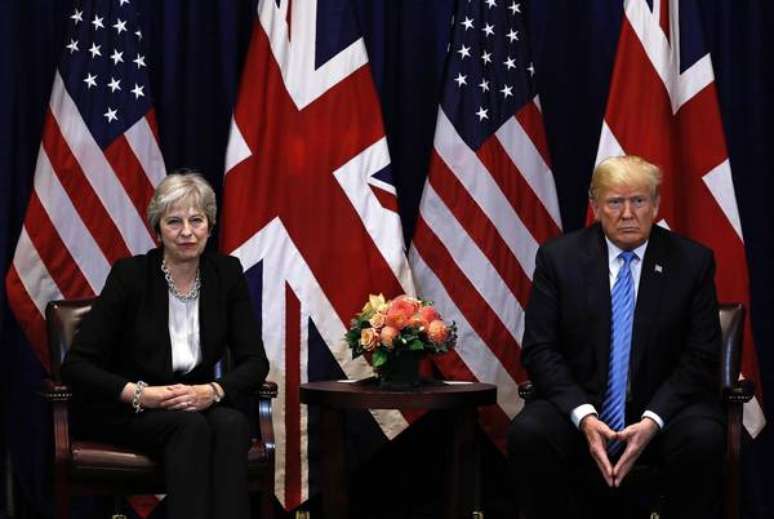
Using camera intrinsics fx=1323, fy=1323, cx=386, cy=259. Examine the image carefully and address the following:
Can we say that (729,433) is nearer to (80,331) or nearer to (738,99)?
(738,99)

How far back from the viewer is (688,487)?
4348 millimetres

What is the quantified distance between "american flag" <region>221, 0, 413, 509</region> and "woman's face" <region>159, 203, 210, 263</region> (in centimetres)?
70

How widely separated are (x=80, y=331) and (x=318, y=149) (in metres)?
1.35

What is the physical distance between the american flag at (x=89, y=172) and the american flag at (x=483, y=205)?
1226 millimetres

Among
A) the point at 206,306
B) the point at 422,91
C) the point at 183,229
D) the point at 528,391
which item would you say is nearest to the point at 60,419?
the point at 206,306

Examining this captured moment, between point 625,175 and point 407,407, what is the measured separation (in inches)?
46.2

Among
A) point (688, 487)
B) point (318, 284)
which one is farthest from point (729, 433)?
point (318, 284)

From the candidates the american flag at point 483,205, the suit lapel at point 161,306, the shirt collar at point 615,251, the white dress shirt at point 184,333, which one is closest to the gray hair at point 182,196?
the suit lapel at point 161,306

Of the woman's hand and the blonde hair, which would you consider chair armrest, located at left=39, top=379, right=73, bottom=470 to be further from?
the blonde hair

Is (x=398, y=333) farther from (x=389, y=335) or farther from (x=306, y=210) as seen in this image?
(x=306, y=210)

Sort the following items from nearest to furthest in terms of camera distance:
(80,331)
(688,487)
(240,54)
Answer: (688,487) < (80,331) < (240,54)

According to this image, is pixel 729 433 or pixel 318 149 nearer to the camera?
pixel 729 433

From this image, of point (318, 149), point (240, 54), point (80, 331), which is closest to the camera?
point (80, 331)

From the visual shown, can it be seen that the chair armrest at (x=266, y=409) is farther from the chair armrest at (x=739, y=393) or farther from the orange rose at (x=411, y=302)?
the chair armrest at (x=739, y=393)
